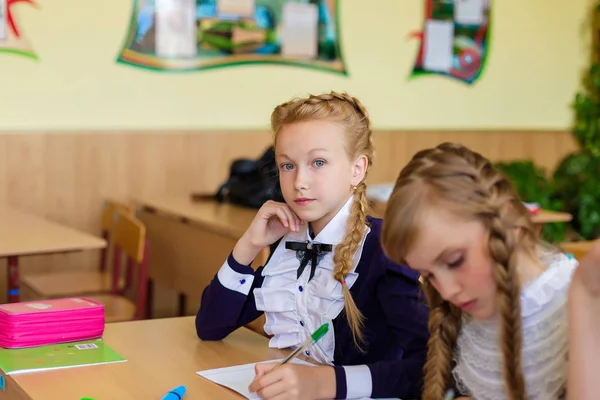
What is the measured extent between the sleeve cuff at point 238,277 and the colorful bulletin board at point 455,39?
11.2 feet

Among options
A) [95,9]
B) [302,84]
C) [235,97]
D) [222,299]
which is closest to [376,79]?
[302,84]

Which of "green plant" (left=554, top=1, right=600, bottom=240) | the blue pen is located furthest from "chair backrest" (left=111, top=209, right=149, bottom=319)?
"green plant" (left=554, top=1, right=600, bottom=240)

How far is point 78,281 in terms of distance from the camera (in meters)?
3.74

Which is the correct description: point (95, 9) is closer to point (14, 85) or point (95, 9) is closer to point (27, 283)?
point (14, 85)

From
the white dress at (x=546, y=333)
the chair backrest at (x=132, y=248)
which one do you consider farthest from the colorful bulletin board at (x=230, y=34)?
the white dress at (x=546, y=333)

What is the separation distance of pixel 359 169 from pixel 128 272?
202 centimetres

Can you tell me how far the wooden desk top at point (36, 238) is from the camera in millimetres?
2850

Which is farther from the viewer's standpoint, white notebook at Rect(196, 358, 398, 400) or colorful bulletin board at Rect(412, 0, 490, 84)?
colorful bulletin board at Rect(412, 0, 490, 84)

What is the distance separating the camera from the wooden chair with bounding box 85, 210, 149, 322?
3.14 meters

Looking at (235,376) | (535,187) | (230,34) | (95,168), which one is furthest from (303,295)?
(535,187)

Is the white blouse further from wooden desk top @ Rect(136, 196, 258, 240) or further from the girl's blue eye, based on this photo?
wooden desk top @ Rect(136, 196, 258, 240)

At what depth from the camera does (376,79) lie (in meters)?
4.90

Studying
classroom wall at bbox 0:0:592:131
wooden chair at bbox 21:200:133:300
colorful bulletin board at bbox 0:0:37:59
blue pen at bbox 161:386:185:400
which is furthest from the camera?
classroom wall at bbox 0:0:592:131

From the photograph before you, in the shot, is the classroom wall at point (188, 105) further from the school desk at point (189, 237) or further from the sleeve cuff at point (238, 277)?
the sleeve cuff at point (238, 277)
